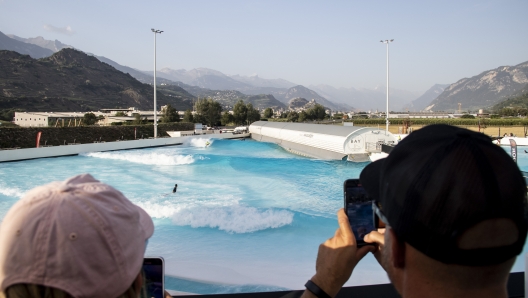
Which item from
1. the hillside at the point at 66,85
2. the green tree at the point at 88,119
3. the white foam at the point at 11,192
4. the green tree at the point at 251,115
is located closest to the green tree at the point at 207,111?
the green tree at the point at 251,115

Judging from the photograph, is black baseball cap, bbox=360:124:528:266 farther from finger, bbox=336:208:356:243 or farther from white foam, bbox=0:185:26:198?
white foam, bbox=0:185:26:198

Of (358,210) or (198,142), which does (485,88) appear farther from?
(358,210)

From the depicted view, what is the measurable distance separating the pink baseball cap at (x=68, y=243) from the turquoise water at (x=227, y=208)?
4.47 meters

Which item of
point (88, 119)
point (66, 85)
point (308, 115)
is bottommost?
point (88, 119)

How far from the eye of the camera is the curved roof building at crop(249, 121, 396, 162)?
21953mm

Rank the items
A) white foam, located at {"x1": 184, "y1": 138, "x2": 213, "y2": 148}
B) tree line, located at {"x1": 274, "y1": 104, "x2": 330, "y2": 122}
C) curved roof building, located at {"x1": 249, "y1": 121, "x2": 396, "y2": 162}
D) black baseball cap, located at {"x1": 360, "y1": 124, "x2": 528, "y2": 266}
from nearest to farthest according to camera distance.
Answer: black baseball cap, located at {"x1": 360, "y1": 124, "x2": 528, "y2": 266}
curved roof building, located at {"x1": 249, "y1": 121, "x2": 396, "y2": 162}
white foam, located at {"x1": 184, "y1": 138, "x2": 213, "y2": 148}
tree line, located at {"x1": 274, "y1": 104, "x2": 330, "y2": 122}

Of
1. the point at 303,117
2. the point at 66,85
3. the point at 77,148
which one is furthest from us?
the point at 66,85

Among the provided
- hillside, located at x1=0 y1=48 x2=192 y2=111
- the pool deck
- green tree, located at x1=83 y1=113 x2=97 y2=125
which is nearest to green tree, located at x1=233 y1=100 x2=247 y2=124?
green tree, located at x1=83 y1=113 x2=97 y2=125

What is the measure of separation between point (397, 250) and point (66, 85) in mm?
101945

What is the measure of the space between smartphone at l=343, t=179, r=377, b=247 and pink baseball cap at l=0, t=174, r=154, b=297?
0.85 metres

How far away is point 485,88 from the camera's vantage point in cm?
11375

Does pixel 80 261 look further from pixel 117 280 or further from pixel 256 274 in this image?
pixel 256 274

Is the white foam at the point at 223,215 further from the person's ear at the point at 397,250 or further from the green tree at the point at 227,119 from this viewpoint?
the green tree at the point at 227,119

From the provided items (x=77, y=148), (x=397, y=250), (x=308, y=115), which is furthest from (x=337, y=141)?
(x=308, y=115)
